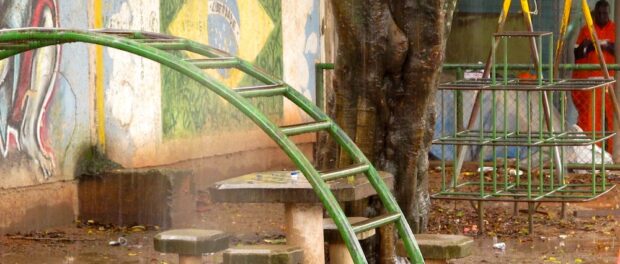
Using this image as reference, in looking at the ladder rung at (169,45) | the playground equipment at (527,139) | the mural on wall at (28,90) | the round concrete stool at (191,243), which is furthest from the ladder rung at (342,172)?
the mural on wall at (28,90)

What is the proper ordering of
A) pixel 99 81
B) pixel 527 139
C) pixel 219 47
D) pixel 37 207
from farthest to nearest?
pixel 219 47, pixel 99 81, pixel 527 139, pixel 37 207

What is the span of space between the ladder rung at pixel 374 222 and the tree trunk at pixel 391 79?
179 cm

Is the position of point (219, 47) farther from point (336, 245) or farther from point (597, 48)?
point (336, 245)

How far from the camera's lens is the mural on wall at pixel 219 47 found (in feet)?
42.1

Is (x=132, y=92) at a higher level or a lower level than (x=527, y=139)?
higher

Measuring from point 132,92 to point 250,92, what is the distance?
20.0 feet

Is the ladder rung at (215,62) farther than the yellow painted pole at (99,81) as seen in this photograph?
No

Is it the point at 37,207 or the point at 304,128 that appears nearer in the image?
the point at 304,128

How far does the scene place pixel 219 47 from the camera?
45.4ft

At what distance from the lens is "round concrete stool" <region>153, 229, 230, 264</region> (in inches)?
284

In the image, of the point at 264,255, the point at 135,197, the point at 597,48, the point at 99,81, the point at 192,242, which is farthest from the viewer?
the point at 597,48

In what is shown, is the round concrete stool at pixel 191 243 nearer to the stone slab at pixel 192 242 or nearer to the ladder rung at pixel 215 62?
the stone slab at pixel 192 242

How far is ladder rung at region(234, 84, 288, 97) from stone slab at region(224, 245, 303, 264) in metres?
1.03

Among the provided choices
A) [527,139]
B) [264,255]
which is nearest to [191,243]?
[264,255]
